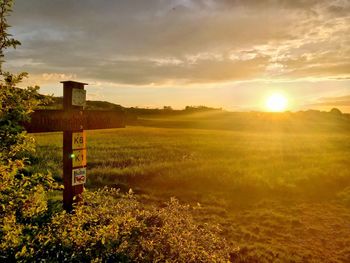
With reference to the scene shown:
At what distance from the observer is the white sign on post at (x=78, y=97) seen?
21.2 feet

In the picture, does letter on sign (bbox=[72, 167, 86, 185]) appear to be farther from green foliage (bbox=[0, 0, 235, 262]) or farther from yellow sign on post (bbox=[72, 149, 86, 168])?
green foliage (bbox=[0, 0, 235, 262])

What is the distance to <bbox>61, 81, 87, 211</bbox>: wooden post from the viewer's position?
632 centimetres

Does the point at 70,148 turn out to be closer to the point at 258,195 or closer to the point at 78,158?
the point at 78,158

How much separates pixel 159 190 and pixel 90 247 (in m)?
8.38

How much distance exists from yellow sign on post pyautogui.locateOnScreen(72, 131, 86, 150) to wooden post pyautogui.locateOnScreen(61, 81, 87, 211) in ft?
0.12

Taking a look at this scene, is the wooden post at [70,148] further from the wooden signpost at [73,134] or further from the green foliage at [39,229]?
the green foliage at [39,229]

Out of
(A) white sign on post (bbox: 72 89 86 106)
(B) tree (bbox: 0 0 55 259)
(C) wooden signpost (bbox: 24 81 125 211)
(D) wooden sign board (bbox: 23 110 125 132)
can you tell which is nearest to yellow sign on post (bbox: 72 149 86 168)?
(C) wooden signpost (bbox: 24 81 125 211)

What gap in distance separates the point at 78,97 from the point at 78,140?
0.72 metres

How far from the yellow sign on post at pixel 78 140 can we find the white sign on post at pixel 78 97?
50 centimetres

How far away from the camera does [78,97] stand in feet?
21.4

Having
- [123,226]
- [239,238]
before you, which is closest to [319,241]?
[239,238]

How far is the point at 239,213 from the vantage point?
35.5ft

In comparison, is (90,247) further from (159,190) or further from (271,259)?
(159,190)

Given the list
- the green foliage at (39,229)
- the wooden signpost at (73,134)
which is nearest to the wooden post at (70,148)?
the wooden signpost at (73,134)
